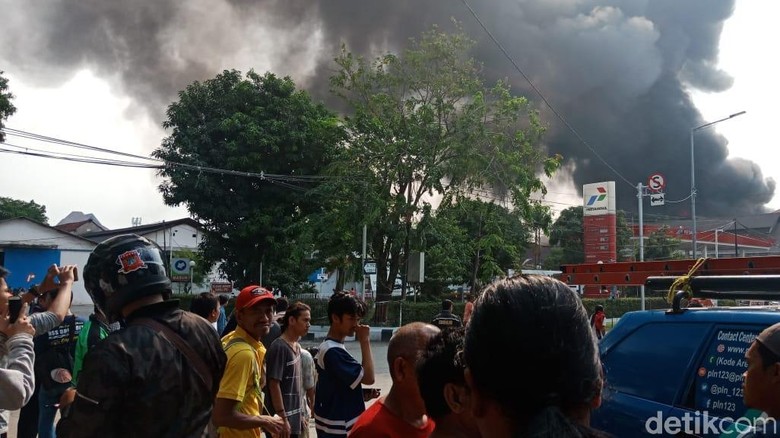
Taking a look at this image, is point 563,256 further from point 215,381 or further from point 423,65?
point 215,381

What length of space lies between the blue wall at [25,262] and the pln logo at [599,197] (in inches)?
1275

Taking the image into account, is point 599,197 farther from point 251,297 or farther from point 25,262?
point 251,297

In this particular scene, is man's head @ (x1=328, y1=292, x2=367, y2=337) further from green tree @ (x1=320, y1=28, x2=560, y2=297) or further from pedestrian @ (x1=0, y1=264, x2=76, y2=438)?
green tree @ (x1=320, y1=28, x2=560, y2=297)

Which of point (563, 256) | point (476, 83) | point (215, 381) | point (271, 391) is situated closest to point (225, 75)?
point (476, 83)

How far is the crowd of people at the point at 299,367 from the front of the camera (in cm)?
110

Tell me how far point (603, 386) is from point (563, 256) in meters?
46.4

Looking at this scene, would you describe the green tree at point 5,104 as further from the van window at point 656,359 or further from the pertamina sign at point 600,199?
the pertamina sign at point 600,199

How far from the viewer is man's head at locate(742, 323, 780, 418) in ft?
6.99

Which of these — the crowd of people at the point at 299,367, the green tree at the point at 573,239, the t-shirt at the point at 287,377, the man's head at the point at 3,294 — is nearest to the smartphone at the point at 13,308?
the crowd of people at the point at 299,367

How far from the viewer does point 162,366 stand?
72.7 inches

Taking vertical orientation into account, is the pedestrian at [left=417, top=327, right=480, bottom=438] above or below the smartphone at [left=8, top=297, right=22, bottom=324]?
below

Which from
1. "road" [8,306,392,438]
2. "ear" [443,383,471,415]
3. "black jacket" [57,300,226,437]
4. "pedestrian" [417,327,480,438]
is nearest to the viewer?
"ear" [443,383,471,415]

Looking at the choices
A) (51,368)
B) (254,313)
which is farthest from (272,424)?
(51,368)

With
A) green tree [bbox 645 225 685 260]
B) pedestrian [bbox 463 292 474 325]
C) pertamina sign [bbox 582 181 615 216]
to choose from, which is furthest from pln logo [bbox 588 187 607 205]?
pedestrian [bbox 463 292 474 325]
